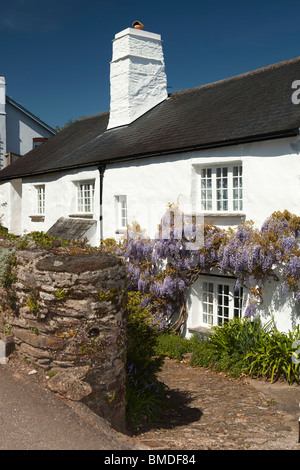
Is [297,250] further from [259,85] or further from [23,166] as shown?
[23,166]

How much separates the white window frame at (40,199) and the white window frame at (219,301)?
8700mm

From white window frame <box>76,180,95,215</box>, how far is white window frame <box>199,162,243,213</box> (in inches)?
190

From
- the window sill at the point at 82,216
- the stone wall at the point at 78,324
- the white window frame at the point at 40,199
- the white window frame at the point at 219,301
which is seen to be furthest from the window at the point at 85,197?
the stone wall at the point at 78,324

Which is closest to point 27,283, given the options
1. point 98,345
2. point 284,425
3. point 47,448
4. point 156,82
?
point 98,345

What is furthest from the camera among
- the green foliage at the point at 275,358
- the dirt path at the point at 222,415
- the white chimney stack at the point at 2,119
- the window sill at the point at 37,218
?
the white chimney stack at the point at 2,119

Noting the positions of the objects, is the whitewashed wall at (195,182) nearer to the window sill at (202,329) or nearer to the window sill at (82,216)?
the window sill at (82,216)

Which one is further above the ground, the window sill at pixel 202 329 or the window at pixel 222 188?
the window at pixel 222 188

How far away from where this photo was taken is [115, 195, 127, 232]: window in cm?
1387

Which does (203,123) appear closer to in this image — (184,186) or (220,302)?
(184,186)

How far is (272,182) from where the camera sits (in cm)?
984

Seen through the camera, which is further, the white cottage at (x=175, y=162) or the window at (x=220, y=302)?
the window at (x=220, y=302)

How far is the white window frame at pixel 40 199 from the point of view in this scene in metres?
18.1

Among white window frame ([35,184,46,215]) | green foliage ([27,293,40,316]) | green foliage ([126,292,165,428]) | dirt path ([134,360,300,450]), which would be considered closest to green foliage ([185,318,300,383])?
dirt path ([134,360,300,450])

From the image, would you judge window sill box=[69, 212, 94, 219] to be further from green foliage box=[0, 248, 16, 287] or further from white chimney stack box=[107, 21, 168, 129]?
green foliage box=[0, 248, 16, 287]
